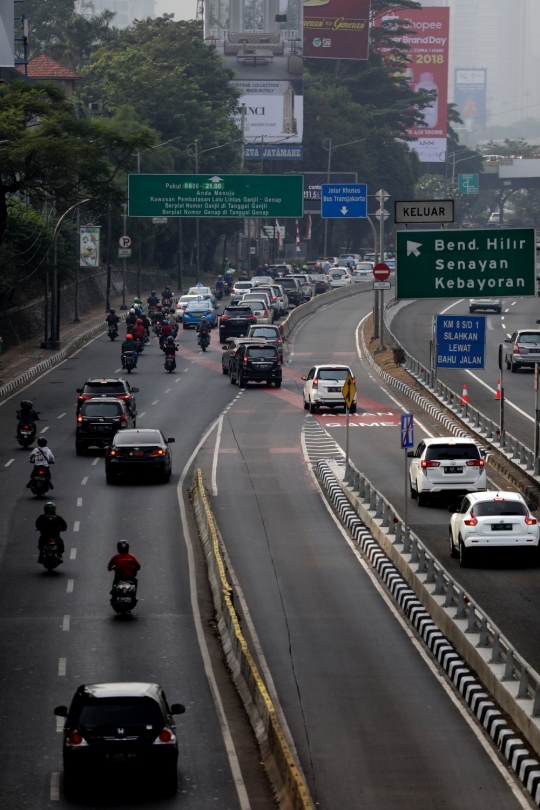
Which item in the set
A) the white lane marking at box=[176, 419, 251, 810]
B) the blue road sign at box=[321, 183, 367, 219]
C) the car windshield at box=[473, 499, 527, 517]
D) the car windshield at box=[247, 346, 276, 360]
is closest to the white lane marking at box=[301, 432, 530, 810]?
the car windshield at box=[473, 499, 527, 517]

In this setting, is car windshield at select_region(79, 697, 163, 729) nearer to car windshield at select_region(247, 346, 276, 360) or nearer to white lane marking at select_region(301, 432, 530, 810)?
white lane marking at select_region(301, 432, 530, 810)

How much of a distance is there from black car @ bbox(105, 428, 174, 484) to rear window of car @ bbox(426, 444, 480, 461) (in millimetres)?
7666

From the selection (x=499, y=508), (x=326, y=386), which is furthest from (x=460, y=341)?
(x=499, y=508)

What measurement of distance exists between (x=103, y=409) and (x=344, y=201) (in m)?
42.7

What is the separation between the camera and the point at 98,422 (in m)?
45.4

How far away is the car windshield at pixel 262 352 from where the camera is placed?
61.2 meters

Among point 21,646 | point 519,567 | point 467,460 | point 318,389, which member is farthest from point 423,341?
point 21,646

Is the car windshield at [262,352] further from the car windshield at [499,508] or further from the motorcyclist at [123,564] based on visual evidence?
the motorcyclist at [123,564]

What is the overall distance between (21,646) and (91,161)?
36002 mm

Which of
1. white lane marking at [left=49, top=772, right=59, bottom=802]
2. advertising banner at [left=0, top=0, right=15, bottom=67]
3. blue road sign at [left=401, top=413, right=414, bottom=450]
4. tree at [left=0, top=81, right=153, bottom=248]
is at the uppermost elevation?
advertising banner at [left=0, top=0, right=15, bottom=67]

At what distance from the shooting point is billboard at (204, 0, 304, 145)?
156 metres

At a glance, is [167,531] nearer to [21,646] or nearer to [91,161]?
[21,646]

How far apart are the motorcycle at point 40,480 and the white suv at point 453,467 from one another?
9.49 m

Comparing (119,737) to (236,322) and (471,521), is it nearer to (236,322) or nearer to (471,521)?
(471,521)
